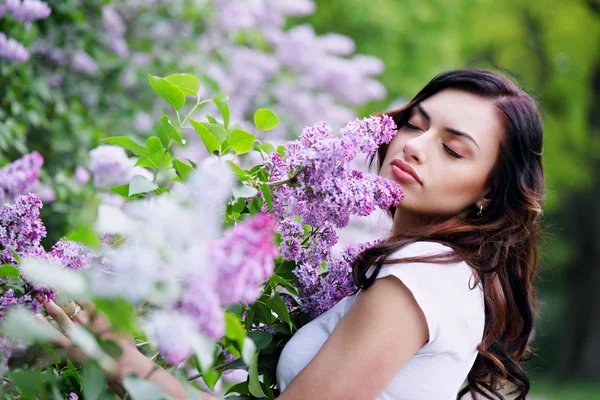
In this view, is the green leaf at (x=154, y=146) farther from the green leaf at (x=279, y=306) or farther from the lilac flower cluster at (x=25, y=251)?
the green leaf at (x=279, y=306)

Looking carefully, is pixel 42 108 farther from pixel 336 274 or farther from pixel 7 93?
pixel 336 274

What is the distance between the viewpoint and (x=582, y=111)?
14.8 m

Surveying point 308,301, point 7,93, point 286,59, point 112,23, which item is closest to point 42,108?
point 7,93

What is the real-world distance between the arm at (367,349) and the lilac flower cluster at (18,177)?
1.29 meters

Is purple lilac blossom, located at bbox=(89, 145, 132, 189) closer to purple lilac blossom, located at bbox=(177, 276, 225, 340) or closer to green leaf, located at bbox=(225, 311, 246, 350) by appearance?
green leaf, located at bbox=(225, 311, 246, 350)

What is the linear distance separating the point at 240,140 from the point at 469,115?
0.81 meters

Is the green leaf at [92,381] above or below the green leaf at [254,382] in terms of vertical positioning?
above

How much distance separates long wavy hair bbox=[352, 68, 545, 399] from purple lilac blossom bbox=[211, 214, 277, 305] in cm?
106

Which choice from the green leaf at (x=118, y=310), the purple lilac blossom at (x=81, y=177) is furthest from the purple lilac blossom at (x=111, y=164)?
the green leaf at (x=118, y=310)

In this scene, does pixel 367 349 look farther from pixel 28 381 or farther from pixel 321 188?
pixel 28 381

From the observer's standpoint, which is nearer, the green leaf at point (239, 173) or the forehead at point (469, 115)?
the green leaf at point (239, 173)

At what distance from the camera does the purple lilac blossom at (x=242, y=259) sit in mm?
1020

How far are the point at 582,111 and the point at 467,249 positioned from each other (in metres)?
14.0

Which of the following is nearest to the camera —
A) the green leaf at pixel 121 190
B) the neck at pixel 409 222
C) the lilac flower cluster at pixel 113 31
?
the green leaf at pixel 121 190
